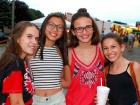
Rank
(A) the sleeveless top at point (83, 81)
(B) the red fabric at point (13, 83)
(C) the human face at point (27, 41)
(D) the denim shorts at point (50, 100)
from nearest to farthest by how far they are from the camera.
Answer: (B) the red fabric at point (13, 83) → (C) the human face at point (27, 41) → (D) the denim shorts at point (50, 100) → (A) the sleeveless top at point (83, 81)

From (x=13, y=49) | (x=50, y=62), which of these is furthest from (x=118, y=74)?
(x=13, y=49)

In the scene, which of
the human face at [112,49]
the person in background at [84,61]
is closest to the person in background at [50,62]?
the person in background at [84,61]

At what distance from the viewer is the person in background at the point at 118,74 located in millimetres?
4406

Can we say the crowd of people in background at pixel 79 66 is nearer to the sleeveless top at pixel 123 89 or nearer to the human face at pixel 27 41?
the sleeveless top at pixel 123 89

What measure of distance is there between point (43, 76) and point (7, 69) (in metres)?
0.98

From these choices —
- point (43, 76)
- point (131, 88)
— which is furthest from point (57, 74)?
point (131, 88)

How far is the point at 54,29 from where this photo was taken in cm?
454

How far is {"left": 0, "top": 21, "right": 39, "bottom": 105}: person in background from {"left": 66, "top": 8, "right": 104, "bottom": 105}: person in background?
0.82m

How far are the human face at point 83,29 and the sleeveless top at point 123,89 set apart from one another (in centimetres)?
60

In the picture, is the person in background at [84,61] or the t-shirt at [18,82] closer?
the t-shirt at [18,82]

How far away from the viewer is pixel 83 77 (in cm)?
454

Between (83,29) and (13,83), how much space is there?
1.41 meters

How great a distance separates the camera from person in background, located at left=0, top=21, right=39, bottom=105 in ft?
11.5

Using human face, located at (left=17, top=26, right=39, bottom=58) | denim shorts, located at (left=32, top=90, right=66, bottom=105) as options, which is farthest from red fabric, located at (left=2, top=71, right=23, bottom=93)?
denim shorts, located at (left=32, top=90, right=66, bottom=105)
